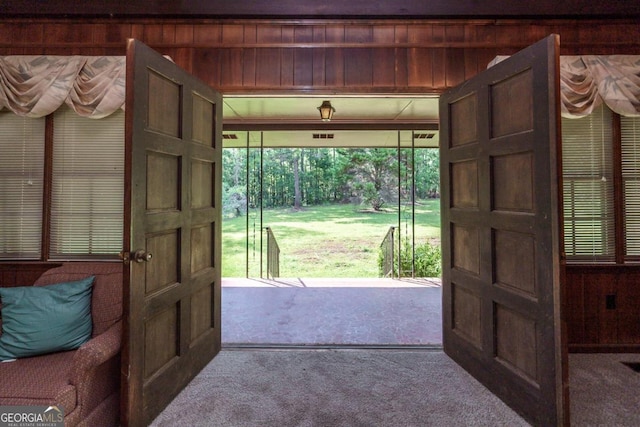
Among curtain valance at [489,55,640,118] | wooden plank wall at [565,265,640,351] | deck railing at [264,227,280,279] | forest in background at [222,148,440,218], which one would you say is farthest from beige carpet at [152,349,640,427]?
forest in background at [222,148,440,218]

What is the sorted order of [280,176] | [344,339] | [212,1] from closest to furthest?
1. [212,1]
2. [344,339]
3. [280,176]

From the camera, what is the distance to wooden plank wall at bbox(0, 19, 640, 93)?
261 cm

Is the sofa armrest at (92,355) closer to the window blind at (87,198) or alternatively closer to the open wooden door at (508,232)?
the window blind at (87,198)

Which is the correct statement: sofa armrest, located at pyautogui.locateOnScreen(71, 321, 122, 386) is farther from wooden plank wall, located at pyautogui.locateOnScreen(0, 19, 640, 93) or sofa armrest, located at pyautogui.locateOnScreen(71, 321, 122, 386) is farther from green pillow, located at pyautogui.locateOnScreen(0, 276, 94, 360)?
wooden plank wall, located at pyautogui.locateOnScreen(0, 19, 640, 93)

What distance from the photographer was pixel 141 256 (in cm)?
169

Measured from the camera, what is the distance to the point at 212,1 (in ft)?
7.75

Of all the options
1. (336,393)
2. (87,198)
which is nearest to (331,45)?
(87,198)

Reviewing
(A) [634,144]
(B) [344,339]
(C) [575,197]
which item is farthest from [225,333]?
(A) [634,144]

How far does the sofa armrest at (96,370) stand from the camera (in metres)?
1.50

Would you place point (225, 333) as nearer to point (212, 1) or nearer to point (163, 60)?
point (163, 60)

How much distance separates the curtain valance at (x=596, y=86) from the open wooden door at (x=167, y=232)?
2406mm

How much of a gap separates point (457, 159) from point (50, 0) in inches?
131
